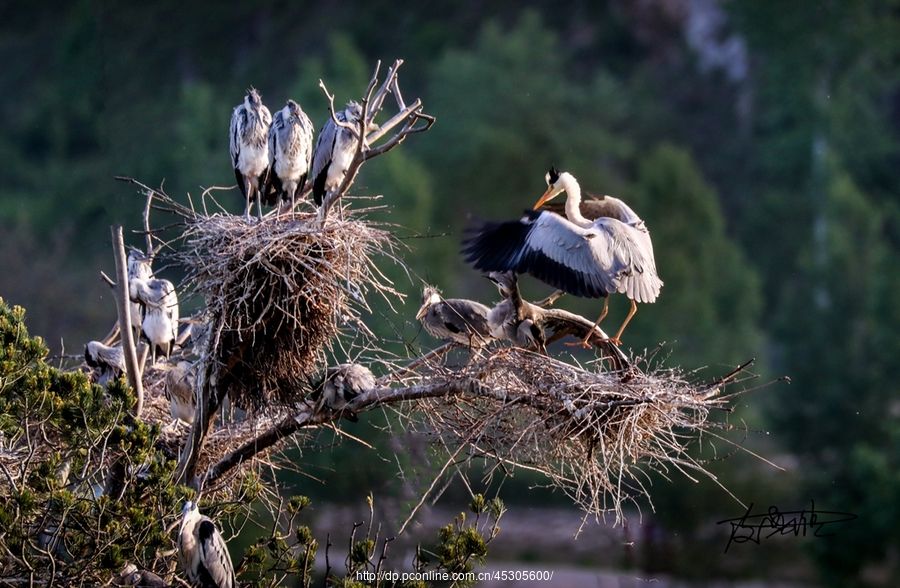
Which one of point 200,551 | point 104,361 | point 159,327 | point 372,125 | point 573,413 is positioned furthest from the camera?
point 104,361

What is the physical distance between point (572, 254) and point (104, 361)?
260cm

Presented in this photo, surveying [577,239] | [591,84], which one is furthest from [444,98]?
[577,239]

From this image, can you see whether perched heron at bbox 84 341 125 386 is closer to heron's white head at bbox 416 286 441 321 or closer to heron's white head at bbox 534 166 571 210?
heron's white head at bbox 416 286 441 321

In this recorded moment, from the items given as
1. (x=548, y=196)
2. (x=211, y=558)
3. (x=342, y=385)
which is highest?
(x=548, y=196)

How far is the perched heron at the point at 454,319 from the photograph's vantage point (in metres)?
7.00

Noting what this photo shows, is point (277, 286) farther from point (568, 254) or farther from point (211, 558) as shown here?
point (568, 254)

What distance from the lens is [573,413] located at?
19.1ft

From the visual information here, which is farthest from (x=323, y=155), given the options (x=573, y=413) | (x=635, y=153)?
(x=635, y=153)

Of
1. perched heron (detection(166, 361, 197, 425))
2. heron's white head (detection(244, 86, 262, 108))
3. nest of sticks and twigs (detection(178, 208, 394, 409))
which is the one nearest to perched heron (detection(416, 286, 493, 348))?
nest of sticks and twigs (detection(178, 208, 394, 409))

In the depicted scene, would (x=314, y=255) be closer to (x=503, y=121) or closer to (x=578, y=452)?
(x=578, y=452)

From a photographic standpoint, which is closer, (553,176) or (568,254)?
(568,254)

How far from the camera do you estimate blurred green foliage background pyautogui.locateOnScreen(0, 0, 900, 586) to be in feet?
73.6

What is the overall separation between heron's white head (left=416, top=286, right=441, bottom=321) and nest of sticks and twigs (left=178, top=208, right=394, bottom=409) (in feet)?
2.80

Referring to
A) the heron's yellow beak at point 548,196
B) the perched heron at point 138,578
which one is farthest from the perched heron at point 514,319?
the perched heron at point 138,578
